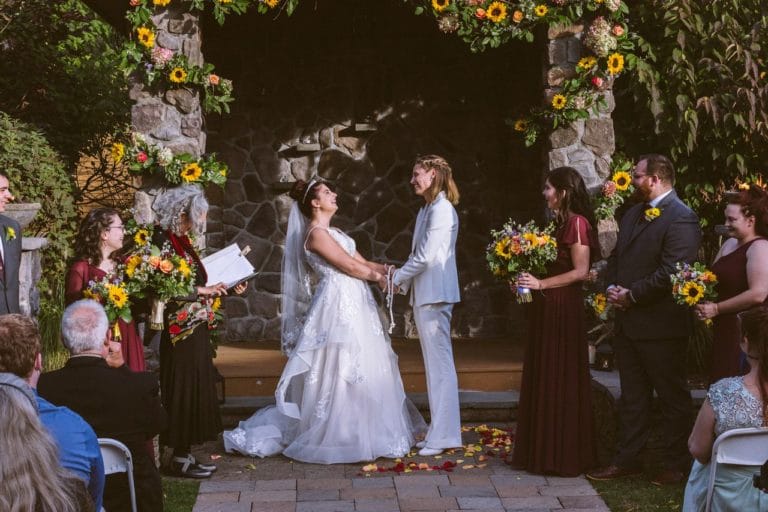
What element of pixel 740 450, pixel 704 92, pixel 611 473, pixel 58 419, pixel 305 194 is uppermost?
pixel 704 92

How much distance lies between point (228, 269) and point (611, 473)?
2.59 meters

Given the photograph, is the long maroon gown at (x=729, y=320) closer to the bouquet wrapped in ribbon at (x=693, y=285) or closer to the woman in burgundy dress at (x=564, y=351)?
the bouquet wrapped in ribbon at (x=693, y=285)

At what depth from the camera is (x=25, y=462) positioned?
2.67m

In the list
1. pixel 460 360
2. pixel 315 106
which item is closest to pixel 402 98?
pixel 315 106

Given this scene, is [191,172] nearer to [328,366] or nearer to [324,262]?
[324,262]

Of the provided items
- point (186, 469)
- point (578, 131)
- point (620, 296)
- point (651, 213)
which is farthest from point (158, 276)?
point (578, 131)

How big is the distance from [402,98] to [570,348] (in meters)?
4.47

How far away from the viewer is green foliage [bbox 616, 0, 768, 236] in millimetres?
7902

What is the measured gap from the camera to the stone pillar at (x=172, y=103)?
23.9 feet

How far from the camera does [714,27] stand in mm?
8070

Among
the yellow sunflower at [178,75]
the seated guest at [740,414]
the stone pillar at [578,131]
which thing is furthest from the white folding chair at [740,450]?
the yellow sunflower at [178,75]

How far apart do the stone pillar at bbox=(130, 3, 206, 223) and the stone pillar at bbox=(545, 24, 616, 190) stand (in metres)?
2.62

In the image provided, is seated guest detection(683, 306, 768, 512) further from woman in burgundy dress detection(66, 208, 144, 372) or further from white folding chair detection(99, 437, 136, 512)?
woman in burgundy dress detection(66, 208, 144, 372)

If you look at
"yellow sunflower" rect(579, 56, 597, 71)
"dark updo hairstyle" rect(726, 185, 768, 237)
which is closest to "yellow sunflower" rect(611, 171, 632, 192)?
"yellow sunflower" rect(579, 56, 597, 71)
